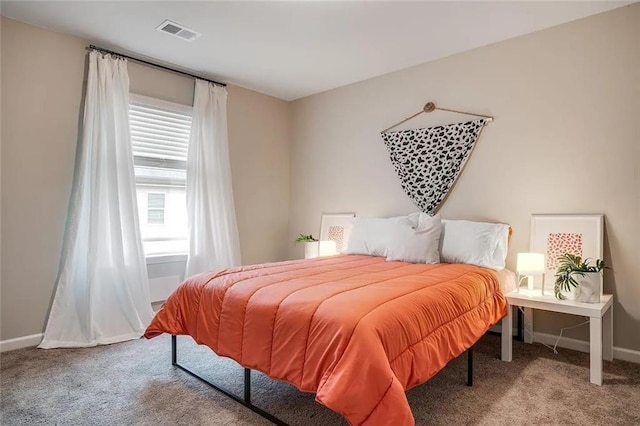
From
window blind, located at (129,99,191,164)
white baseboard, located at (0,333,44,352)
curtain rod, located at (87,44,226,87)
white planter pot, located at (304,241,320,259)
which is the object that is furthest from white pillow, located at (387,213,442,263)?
white baseboard, located at (0,333,44,352)

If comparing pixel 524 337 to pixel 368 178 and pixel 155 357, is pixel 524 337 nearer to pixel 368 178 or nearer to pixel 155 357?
pixel 368 178

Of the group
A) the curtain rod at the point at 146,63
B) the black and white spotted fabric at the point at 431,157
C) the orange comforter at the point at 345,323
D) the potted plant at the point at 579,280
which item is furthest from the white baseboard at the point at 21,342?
the potted plant at the point at 579,280

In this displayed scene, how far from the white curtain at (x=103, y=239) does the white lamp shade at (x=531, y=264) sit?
3.08 meters

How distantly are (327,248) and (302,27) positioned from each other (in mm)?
2157

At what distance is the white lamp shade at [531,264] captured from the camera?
261 cm

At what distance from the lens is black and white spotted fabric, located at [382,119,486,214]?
330 centimetres

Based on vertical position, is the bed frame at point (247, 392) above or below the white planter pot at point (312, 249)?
below

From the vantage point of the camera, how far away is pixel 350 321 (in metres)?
1.48

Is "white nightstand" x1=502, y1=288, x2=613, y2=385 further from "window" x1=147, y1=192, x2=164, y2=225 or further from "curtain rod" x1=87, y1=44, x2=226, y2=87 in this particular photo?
"curtain rod" x1=87, y1=44, x2=226, y2=87

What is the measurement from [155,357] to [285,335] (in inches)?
59.2

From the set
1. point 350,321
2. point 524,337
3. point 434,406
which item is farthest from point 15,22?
point 524,337

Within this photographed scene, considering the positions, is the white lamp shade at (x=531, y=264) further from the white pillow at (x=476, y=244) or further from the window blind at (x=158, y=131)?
the window blind at (x=158, y=131)

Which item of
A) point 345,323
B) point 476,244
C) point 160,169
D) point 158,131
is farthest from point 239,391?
point 158,131

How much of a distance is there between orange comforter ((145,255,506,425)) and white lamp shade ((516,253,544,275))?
270 mm
